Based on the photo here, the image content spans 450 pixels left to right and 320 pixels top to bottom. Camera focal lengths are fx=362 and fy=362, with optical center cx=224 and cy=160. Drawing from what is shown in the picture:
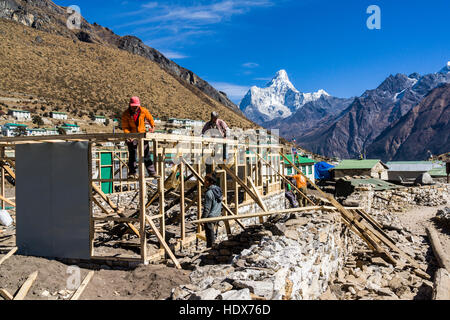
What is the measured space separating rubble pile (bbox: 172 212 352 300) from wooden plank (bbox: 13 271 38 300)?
10.3ft

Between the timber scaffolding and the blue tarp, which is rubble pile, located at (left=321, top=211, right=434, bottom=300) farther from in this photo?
the blue tarp

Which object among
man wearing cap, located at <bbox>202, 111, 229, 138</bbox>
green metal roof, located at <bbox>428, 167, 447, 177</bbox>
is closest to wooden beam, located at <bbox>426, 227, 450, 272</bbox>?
man wearing cap, located at <bbox>202, 111, 229, 138</bbox>

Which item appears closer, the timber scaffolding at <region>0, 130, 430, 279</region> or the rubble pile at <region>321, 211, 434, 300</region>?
the rubble pile at <region>321, 211, 434, 300</region>

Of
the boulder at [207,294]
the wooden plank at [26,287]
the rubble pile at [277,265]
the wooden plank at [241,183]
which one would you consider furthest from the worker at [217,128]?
the boulder at [207,294]

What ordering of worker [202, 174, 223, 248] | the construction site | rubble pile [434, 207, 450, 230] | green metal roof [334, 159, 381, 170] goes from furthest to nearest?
green metal roof [334, 159, 381, 170]
rubble pile [434, 207, 450, 230]
worker [202, 174, 223, 248]
the construction site

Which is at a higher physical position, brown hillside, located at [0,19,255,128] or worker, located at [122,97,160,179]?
brown hillside, located at [0,19,255,128]

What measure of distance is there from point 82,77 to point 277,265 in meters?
70.4

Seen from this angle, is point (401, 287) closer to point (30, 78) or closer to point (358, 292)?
→ point (358, 292)

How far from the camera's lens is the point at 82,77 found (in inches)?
2677

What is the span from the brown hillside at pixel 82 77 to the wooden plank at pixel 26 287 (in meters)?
51.7

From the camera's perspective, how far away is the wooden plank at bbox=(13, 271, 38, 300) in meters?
6.50

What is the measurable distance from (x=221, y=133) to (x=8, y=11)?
340 feet
